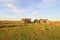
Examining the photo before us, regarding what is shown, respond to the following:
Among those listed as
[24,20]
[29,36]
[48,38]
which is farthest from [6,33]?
[24,20]

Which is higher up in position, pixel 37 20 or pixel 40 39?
pixel 37 20

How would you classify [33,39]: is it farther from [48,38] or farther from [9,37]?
[9,37]

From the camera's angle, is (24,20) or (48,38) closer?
(48,38)

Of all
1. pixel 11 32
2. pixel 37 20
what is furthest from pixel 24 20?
pixel 11 32

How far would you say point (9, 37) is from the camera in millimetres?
23281

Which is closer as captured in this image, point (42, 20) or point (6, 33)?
point (6, 33)

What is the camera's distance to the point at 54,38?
24.5 m

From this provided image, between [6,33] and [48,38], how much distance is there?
9.84 meters

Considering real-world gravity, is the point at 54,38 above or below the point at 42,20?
below

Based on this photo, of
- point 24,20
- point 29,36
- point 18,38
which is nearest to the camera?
point 18,38

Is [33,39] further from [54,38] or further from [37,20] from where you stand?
[37,20]

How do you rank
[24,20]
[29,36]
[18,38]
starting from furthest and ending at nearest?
1. [24,20]
2. [29,36]
3. [18,38]

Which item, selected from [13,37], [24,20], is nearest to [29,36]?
[13,37]

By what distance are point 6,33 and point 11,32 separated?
134 centimetres
